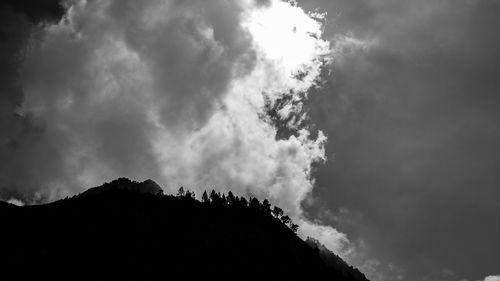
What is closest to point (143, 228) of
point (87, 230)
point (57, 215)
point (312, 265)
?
point (87, 230)

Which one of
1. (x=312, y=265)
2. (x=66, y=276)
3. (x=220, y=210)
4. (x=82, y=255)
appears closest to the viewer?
(x=66, y=276)

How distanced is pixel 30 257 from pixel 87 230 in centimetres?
2256

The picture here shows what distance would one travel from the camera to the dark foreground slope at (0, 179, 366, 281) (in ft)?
393

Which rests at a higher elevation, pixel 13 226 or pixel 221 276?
pixel 13 226

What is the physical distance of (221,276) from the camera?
126125 mm

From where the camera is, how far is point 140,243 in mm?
137125

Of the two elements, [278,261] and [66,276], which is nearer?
[66,276]

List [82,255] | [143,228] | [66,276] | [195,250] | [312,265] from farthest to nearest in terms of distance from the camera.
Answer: [312,265] → [143,228] → [195,250] → [82,255] → [66,276]

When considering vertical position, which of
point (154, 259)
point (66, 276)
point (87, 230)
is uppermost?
point (87, 230)

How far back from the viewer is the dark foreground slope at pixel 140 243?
393 ft

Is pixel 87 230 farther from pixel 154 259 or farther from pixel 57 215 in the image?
pixel 154 259

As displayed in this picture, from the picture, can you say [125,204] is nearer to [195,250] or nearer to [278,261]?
[195,250]

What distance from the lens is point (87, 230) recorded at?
461 ft

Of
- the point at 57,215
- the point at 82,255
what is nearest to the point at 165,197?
the point at 57,215
